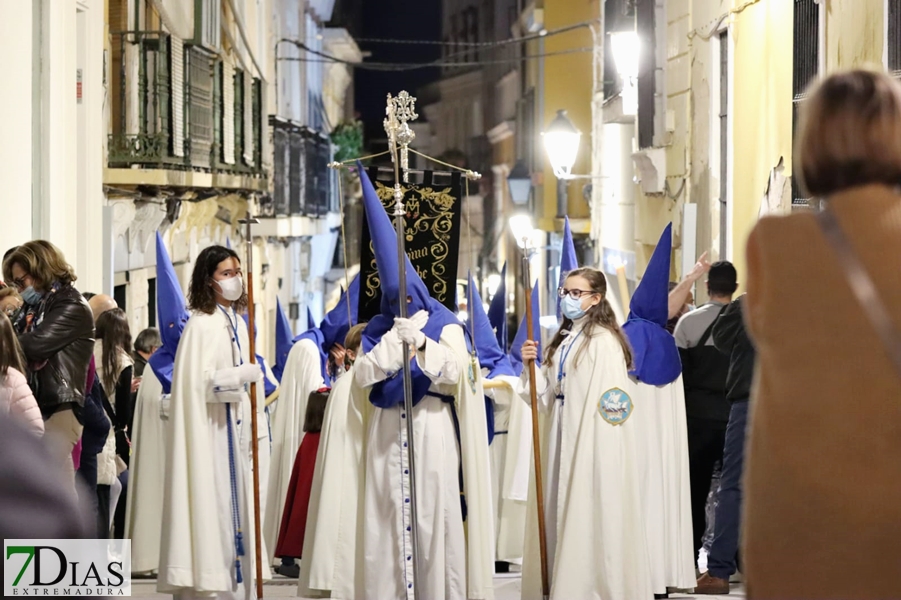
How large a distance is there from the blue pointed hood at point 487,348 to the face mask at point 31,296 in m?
3.30

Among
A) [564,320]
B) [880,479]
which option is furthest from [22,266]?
[880,479]

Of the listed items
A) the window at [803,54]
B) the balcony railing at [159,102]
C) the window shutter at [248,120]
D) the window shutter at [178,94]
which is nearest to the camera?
the window at [803,54]

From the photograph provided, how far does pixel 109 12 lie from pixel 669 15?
5.28 m

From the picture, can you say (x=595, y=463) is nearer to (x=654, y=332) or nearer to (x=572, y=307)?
(x=572, y=307)

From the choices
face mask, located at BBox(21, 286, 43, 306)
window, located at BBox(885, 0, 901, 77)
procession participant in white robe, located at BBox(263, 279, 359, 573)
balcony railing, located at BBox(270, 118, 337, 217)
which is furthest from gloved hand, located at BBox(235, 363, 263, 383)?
balcony railing, located at BBox(270, 118, 337, 217)

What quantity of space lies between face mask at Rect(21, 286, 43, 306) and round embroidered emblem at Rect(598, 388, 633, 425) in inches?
105

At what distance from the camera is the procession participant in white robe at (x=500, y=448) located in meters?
9.93

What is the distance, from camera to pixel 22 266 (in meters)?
7.10

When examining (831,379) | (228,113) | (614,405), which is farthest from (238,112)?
(831,379)

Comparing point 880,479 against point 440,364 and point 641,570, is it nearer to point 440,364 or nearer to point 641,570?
point 440,364

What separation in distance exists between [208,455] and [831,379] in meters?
4.75

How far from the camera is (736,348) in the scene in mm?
7656

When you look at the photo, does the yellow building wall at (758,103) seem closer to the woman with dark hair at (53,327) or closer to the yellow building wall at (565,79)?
the woman with dark hair at (53,327)

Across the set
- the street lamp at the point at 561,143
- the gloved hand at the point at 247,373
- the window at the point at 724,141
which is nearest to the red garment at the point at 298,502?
the gloved hand at the point at 247,373
